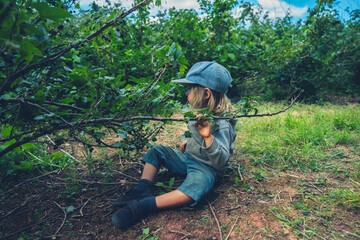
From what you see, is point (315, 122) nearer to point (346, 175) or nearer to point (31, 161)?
point (346, 175)

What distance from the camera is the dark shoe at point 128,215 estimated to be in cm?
148

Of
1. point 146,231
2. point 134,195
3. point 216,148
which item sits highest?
point 216,148

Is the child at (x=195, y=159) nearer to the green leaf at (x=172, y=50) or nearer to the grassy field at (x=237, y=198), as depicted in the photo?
the grassy field at (x=237, y=198)

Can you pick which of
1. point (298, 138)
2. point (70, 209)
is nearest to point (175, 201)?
point (70, 209)

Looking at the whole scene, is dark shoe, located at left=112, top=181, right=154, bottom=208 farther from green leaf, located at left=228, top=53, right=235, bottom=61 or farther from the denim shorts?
green leaf, located at left=228, top=53, right=235, bottom=61

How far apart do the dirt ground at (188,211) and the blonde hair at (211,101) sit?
658 mm

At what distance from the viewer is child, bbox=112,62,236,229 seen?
1.61 m

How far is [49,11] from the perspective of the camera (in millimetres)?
819

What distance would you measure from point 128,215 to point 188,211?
447mm

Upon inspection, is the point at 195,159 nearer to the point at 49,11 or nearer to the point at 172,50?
the point at 172,50

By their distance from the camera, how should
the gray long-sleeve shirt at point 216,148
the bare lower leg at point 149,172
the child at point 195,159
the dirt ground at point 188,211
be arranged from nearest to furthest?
1. the dirt ground at point 188,211
2. the child at point 195,159
3. the gray long-sleeve shirt at point 216,148
4. the bare lower leg at point 149,172

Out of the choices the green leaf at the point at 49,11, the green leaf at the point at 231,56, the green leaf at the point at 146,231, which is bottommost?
the green leaf at the point at 146,231

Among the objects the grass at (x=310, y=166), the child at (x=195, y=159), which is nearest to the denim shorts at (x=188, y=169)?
the child at (x=195, y=159)

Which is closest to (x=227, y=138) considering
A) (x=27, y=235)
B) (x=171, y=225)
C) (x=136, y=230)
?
(x=171, y=225)
